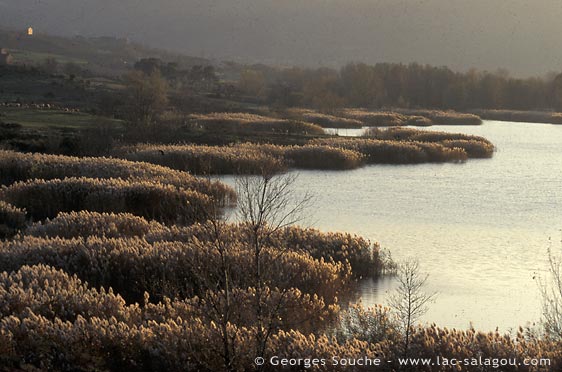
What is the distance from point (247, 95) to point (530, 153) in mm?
63816

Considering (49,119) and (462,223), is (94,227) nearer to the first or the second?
(462,223)

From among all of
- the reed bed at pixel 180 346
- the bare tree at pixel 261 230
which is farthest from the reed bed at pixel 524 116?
the reed bed at pixel 180 346

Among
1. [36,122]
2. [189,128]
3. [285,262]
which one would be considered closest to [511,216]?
[285,262]

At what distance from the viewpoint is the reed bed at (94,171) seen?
83.9 feet

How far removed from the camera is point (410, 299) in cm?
1312

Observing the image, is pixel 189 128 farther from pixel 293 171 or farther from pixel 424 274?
pixel 424 274

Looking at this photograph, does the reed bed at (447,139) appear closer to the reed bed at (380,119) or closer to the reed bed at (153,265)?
the reed bed at (380,119)

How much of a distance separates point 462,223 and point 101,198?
10.5 meters

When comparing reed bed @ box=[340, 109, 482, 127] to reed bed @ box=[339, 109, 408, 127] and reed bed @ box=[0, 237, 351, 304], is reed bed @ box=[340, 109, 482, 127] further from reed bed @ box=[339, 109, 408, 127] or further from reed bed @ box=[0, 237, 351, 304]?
reed bed @ box=[0, 237, 351, 304]

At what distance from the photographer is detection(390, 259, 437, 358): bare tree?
34.9 ft

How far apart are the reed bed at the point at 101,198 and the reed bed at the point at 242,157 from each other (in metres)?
7.57

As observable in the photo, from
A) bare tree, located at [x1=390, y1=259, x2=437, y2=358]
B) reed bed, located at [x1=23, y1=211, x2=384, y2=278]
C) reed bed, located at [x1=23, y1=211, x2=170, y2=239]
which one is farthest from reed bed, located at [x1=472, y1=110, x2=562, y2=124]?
reed bed, located at [x1=23, y1=211, x2=170, y2=239]

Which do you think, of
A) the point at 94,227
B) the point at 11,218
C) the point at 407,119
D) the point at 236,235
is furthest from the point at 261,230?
the point at 407,119

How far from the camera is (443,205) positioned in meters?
26.1
